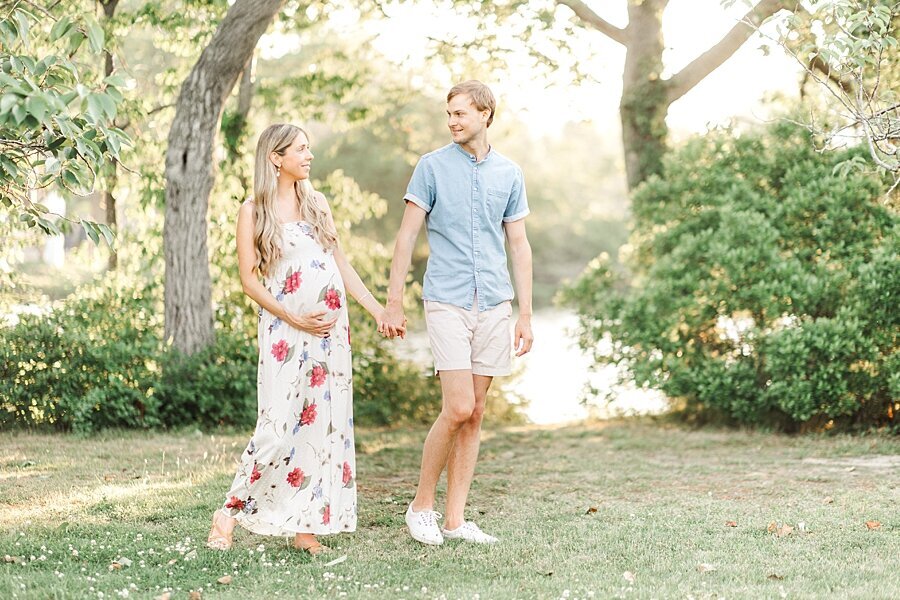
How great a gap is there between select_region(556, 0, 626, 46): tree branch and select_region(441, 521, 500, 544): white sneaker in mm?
6777

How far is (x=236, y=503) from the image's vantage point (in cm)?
419

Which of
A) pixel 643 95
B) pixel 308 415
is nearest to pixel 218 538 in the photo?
pixel 308 415

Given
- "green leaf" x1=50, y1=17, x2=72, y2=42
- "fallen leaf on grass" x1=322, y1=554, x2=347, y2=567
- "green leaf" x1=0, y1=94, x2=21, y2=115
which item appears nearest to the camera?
"green leaf" x1=0, y1=94, x2=21, y2=115

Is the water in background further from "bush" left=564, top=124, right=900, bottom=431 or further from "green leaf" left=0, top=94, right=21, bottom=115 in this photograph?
"green leaf" left=0, top=94, right=21, bottom=115

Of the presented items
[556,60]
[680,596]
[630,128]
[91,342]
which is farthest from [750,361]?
[91,342]

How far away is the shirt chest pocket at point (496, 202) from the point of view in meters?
4.37

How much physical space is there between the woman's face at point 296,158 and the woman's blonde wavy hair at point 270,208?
0.02 m

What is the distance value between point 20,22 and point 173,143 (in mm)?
4525

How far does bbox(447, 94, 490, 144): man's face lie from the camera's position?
13.9 feet

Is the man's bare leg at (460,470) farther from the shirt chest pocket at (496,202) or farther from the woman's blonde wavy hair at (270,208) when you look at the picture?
the woman's blonde wavy hair at (270,208)

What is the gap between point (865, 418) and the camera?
7676 mm

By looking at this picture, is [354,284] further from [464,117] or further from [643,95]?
[643,95]

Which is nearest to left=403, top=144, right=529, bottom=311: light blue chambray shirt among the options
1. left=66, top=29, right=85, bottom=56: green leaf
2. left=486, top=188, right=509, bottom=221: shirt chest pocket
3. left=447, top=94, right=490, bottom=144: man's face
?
left=486, top=188, right=509, bottom=221: shirt chest pocket

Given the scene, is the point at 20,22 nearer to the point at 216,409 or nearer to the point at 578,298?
the point at 216,409
